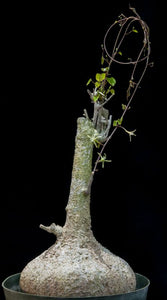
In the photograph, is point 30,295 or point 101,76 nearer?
point 30,295

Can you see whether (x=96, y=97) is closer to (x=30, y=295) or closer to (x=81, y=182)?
(x=81, y=182)

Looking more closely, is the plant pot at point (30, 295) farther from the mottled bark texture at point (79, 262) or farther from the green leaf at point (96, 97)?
the green leaf at point (96, 97)

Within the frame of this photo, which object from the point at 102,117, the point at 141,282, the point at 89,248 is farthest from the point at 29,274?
the point at 102,117

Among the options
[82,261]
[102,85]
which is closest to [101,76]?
[102,85]

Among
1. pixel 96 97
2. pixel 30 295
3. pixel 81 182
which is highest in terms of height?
pixel 96 97

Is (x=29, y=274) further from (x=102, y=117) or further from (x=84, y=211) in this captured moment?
(x=102, y=117)

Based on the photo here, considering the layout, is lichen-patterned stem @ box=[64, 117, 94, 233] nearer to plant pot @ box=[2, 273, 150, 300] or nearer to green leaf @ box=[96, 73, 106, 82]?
green leaf @ box=[96, 73, 106, 82]

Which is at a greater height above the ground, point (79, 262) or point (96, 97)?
point (96, 97)

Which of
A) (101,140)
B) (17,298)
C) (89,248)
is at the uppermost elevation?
(101,140)
